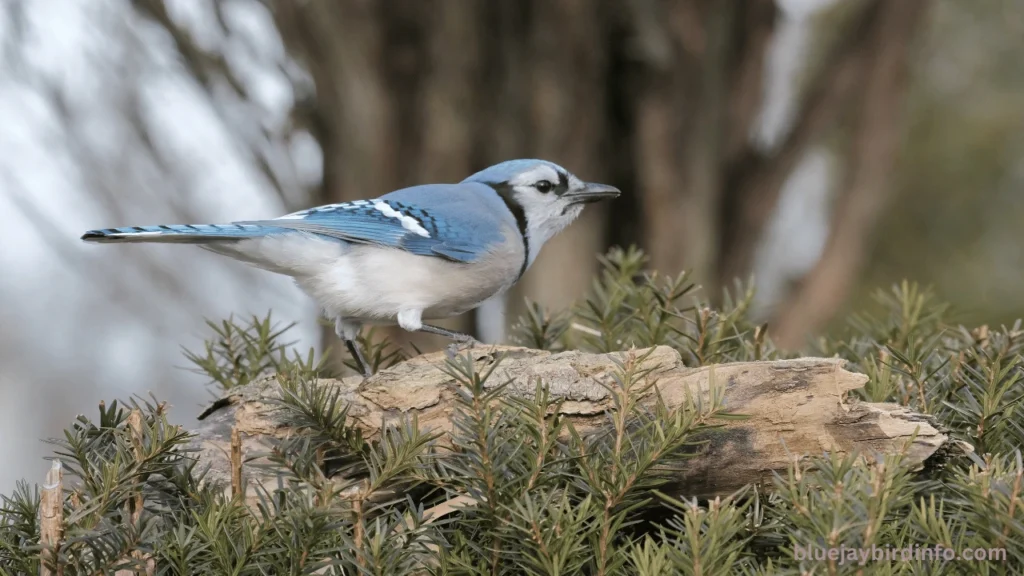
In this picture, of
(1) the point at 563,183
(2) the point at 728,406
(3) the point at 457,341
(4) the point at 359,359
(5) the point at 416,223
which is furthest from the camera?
(1) the point at 563,183

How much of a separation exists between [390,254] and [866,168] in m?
3.30

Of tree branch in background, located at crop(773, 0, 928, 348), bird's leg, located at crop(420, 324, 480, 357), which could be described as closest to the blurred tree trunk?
tree branch in background, located at crop(773, 0, 928, 348)

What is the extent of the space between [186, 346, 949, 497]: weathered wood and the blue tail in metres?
0.57

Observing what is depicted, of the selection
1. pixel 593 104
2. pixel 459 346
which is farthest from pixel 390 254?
pixel 593 104

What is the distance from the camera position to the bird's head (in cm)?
284

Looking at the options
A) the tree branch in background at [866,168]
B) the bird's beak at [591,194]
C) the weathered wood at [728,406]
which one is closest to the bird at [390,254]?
the bird's beak at [591,194]

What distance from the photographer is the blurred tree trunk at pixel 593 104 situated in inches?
173

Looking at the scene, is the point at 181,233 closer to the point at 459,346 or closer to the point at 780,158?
the point at 459,346

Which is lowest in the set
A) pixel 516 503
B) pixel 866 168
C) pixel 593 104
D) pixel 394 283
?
pixel 516 503

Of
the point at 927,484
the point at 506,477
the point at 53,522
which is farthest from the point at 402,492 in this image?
the point at 927,484

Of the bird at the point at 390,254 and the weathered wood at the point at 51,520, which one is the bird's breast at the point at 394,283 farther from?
the weathered wood at the point at 51,520

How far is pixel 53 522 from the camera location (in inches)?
48.9

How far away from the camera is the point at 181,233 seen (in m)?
2.17

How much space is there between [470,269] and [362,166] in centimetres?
208
